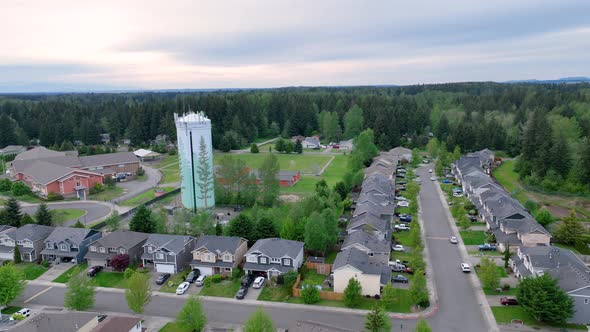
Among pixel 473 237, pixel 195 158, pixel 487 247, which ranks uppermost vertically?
pixel 195 158

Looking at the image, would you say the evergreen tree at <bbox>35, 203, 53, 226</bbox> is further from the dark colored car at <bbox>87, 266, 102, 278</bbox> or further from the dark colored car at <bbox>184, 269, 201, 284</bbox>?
the dark colored car at <bbox>184, 269, 201, 284</bbox>

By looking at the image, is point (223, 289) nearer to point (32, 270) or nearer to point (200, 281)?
point (200, 281)

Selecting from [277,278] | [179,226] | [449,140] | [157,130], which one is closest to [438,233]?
[277,278]

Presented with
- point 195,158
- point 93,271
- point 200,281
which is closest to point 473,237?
point 200,281

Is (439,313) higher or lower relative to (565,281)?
lower

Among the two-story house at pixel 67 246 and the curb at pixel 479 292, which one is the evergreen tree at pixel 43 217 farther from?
the curb at pixel 479 292

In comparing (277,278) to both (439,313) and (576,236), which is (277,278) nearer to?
(439,313)

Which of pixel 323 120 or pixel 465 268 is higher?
pixel 323 120
